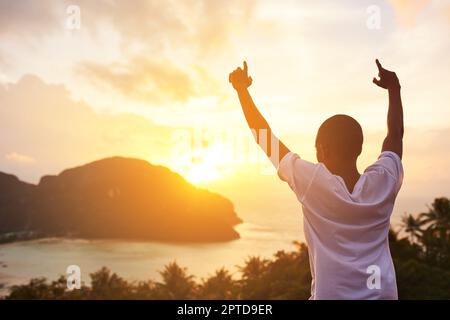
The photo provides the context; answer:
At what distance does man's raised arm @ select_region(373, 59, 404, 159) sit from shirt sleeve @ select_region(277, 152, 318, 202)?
511mm

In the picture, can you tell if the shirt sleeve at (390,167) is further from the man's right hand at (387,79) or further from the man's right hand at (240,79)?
the man's right hand at (240,79)

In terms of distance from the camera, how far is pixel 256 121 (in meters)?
1.90

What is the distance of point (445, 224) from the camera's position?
52.8m

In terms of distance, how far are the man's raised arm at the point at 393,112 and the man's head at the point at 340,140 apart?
0.84ft

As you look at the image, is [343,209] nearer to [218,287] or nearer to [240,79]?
[240,79]

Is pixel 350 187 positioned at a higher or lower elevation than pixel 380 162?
lower

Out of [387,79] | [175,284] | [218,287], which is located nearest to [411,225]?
[218,287]

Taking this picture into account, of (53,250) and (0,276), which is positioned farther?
(53,250)

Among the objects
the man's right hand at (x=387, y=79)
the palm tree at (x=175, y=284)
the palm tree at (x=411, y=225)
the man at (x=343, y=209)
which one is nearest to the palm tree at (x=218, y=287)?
the palm tree at (x=175, y=284)

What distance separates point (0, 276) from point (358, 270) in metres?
210

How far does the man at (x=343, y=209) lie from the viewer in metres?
Answer: 1.62
